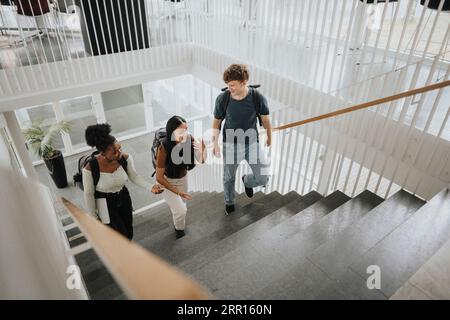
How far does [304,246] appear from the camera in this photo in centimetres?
261

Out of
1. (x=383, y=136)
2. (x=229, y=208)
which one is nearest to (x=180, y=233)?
(x=229, y=208)

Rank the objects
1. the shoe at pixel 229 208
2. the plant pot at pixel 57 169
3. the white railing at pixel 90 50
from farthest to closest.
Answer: the plant pot at pixel 57 169
the white railing at pixel 90 50
the shoe at pixel 229 208

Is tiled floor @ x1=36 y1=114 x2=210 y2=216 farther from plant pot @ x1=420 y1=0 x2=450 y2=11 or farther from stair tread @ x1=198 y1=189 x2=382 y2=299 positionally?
plant pot @ x1=420 y1=0 x2=450 y2=11

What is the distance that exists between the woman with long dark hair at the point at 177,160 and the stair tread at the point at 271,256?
91 cm

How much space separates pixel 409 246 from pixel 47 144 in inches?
251

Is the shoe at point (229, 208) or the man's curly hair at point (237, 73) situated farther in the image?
the shoe at point (229, 208)

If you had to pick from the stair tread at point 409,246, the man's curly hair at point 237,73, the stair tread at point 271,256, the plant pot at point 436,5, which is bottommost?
the stair tread at point 271,256

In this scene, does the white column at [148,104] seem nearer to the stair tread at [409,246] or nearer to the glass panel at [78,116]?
the glass panel at [78,116]

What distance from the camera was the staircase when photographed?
204 centimetres

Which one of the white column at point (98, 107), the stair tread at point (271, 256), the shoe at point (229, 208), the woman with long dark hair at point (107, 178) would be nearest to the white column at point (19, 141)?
the white column at point (98, 107)

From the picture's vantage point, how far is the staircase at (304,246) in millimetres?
2045

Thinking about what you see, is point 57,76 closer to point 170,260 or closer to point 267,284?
point 170,260
